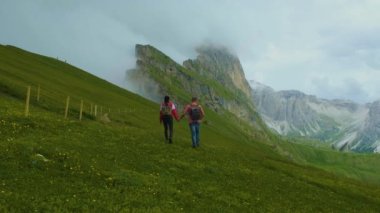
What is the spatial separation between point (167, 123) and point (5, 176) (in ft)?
71.4

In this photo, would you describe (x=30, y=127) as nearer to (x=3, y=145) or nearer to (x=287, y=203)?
(x=3, y=145)

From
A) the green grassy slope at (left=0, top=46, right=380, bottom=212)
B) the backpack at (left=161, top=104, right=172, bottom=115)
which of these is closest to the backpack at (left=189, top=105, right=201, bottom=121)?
the backpack at (left=161, top=104, right=172, bottom=115)

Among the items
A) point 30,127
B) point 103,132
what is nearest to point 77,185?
point 30,127

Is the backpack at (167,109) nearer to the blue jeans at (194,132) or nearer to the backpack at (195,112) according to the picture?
the backpack at (195,112)

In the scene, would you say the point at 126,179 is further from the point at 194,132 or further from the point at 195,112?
the point at 194,132

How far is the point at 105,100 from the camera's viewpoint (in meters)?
112

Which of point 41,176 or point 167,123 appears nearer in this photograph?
point 41,176

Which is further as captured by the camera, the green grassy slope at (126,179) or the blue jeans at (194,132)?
the blue jeans at (194,132)

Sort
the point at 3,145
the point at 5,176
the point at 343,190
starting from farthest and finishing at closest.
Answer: the point at 343,190, the point at 3,145, the point at 5,176

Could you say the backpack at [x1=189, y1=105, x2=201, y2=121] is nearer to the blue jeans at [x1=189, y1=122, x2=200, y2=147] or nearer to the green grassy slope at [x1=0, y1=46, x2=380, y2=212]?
the blue jeans at [x1=189, y1=122, x2=200, y2=147]

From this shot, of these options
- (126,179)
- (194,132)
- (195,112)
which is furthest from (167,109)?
(126,179)

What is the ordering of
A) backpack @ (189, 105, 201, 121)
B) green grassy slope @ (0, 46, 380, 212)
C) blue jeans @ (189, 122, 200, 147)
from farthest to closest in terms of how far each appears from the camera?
1. blue jeans @ (189, 122, 200, 147)
2. backpack @ (189, 105, 201, 121)
3. green grassy slope @ (0, 46, 380, 212)

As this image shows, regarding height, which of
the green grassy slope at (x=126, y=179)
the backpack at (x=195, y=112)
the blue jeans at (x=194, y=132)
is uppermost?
the backpack at (x=195, y=112)

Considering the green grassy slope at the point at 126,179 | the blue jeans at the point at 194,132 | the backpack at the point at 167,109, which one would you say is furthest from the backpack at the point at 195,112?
the green grassy slope at the point at 126,179
